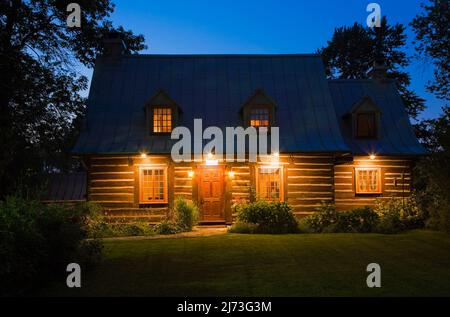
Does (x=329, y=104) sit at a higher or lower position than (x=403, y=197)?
higher

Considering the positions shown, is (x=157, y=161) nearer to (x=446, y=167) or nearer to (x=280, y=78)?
(x=280, y=78)

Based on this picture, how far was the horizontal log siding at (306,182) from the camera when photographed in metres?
19.6

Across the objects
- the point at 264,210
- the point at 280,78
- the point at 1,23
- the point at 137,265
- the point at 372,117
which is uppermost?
the point at 1,23

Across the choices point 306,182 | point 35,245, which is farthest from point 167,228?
point 35,245

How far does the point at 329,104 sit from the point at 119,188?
10.6 meters

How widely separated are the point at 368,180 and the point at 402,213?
2622mm

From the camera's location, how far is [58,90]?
67.8ft

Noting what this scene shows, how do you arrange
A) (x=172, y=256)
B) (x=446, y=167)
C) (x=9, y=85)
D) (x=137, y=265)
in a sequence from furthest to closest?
(x=9, y=85), (x=446, y=167), (x=172, y=256), (x=137, y=265)

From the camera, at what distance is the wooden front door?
19516mm

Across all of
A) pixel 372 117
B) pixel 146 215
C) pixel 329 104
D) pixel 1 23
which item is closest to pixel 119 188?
pixel 146 215

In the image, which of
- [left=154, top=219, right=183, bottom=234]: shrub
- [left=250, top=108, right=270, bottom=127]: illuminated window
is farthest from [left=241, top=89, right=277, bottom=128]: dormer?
[left=154, top=219, right=183, bottom=234]: shrub

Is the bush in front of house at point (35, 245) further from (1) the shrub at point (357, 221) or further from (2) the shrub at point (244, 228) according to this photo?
(1) the shrub at point (357, 221)

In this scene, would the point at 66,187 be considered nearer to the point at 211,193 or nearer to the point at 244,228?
the point at 211,193

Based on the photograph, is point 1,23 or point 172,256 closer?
point 172,256
